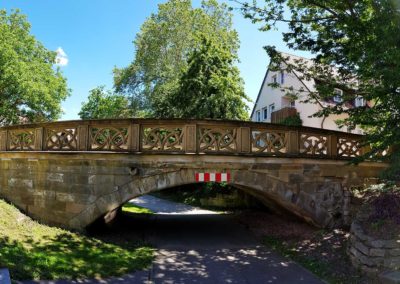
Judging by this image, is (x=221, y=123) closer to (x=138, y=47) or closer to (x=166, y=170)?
(x=166, y=170)

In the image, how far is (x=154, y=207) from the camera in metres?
19.2

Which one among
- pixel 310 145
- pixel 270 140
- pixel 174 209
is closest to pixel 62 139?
pixel 270 140

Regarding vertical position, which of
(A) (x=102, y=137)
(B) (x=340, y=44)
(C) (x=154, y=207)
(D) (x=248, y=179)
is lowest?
(C) (x=154, y=207)

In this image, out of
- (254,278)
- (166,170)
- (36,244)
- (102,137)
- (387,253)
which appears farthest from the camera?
(102,137)

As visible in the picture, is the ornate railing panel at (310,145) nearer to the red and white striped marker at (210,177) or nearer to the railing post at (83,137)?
the red and white striped marker at (210,177)

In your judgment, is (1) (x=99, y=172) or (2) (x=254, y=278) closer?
(2) (x=254, y=278)

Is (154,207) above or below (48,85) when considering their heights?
below

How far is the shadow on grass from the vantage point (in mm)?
6637

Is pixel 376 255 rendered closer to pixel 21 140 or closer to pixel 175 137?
pixel 175 137

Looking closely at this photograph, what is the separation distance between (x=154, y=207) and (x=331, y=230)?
1063 centimetres

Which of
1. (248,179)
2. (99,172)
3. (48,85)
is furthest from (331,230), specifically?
(48,85)

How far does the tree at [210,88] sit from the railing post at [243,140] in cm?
902

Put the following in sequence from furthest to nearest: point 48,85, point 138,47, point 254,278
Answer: point 138,47, point 48,85, point 254,278

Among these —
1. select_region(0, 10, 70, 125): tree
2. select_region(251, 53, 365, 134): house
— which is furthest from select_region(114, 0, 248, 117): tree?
select_region(0, 10, 70, 125): tree
